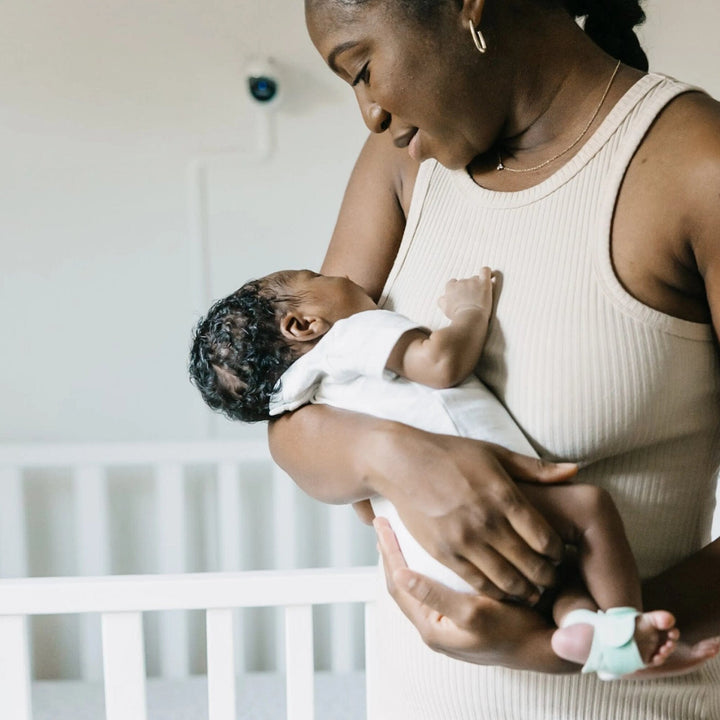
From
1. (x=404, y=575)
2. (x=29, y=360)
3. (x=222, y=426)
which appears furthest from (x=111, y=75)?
(x=404, y=575)

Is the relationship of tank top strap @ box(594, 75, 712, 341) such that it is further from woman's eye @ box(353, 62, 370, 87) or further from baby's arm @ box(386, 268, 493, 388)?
woman's eye @ box(353, 62, 370, 87)

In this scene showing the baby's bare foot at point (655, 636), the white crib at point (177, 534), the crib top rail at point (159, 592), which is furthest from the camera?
the white crib at point (177, 534)

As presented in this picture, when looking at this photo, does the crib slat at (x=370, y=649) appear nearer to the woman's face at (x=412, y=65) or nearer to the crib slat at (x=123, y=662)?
the crib slat at (x=123, y=662)

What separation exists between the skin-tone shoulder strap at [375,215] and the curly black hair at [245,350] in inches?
3.2

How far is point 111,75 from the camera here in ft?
7.59

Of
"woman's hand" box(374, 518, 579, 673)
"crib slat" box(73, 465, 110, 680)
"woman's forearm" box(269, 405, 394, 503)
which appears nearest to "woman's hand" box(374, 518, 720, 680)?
"woman's hand" box(374, 518, 579, 673)

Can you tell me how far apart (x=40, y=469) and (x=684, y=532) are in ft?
5.88

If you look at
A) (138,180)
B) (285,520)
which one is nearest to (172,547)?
(285,520)

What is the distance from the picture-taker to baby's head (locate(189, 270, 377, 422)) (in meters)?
1.02

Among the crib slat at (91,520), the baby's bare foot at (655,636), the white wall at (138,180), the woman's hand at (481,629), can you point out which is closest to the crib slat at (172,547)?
the crib slat at (91,520)

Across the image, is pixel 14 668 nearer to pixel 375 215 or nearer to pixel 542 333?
pixel 375 215

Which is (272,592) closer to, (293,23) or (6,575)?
(6,575)

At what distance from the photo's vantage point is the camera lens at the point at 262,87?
229cm

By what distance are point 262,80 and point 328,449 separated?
5.19 ft
